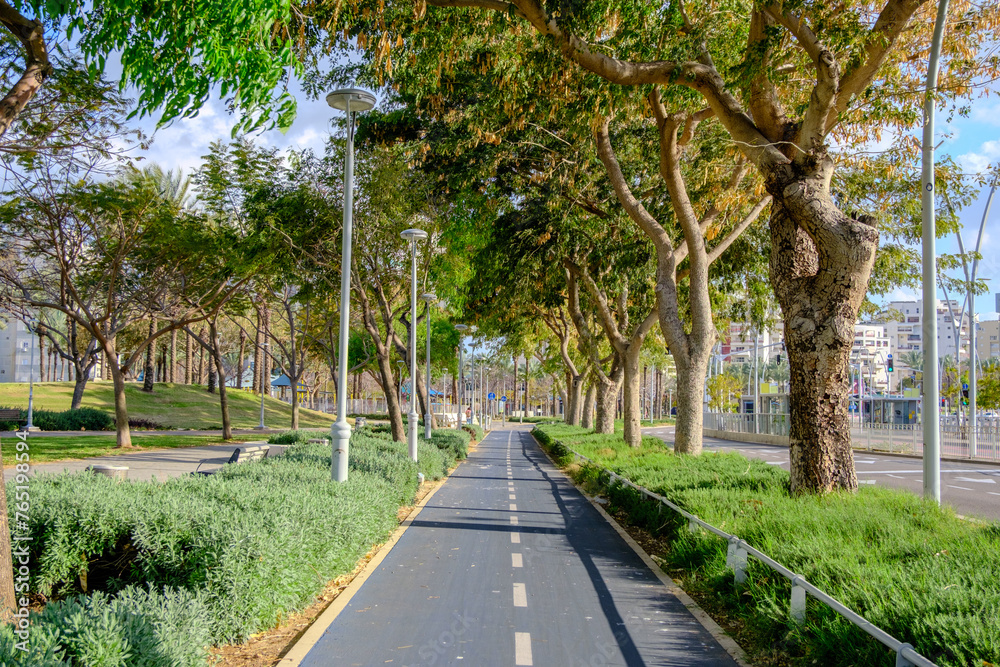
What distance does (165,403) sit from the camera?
158 feet

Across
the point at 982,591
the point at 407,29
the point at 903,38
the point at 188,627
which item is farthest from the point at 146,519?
the point at 903,38

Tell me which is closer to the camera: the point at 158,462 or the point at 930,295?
the point at 930,295

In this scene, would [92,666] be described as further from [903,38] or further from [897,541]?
[903,38]

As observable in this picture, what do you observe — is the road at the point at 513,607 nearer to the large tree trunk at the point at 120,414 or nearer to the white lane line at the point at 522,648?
the white lane line at the point at 522,648

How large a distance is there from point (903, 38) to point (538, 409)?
5748 inches

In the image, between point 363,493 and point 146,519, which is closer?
point 146,519

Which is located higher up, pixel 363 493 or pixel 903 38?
pixel 903 38

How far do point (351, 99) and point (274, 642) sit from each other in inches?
309

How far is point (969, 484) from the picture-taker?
764 inches

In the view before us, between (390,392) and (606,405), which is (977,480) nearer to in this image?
(606,405)

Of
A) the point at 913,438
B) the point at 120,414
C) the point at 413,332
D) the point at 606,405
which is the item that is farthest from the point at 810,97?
the point at 913,438

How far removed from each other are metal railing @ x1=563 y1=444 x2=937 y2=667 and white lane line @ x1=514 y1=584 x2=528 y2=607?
6.68 ft

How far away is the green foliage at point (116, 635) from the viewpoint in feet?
11.8

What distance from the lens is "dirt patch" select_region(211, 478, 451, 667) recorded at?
5316mm
